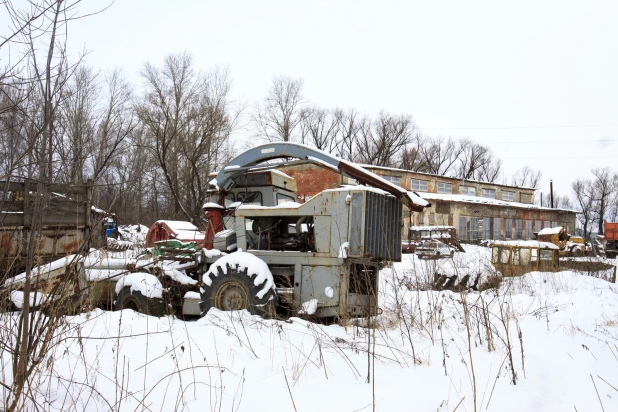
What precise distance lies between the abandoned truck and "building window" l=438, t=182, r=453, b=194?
34222mm

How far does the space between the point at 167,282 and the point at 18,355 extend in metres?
4.88

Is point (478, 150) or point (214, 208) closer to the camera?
point (214, 208)

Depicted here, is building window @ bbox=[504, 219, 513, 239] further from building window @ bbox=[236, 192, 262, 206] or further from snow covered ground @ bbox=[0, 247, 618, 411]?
snow covered ground @ bbox=[0, 247, 618, 411]

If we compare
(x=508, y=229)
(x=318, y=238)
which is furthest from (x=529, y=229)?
(x=318, y=238)

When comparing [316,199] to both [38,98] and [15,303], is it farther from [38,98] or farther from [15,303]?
[38,98]

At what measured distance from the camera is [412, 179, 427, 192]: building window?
124 feet

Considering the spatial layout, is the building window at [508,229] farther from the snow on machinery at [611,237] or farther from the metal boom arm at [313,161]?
the metal boom arm at [313,161]

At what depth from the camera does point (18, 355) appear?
8.91ft

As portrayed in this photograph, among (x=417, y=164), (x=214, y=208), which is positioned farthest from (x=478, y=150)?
(x=214, y=208)

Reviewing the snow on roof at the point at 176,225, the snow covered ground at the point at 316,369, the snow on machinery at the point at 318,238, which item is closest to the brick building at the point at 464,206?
the snow on roof at the point at 176,225

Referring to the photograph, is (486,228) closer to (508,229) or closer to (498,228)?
(498,228)

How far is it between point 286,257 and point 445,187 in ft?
118

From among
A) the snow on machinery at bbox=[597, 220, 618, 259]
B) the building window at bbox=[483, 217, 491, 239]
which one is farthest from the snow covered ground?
the building window at bbox=[483, 217, 491, 239]


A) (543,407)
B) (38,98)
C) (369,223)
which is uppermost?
(38,98)
